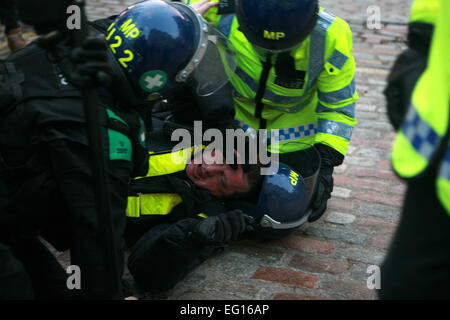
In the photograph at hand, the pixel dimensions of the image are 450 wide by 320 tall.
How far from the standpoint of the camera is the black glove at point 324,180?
2908mm

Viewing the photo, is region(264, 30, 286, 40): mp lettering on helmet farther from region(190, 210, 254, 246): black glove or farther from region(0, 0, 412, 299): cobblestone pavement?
region(0, 0, 412, 299): cobblestone pavement

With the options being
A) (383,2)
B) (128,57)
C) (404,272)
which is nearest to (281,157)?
(128,57)

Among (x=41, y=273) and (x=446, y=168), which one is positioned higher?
(x=446, y=168)

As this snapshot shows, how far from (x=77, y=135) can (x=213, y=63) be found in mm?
811

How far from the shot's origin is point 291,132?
10.6 feet

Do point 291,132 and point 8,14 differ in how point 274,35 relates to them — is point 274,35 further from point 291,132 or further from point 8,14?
point 8,14

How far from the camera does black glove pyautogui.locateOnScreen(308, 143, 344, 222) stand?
9.54ft

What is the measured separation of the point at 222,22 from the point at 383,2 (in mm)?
6493

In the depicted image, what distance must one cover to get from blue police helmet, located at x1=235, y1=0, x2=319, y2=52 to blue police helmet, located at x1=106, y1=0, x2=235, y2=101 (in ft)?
1.50

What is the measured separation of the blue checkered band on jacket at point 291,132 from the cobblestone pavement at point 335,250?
0.45m

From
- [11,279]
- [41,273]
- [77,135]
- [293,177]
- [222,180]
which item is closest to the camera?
[11,279]

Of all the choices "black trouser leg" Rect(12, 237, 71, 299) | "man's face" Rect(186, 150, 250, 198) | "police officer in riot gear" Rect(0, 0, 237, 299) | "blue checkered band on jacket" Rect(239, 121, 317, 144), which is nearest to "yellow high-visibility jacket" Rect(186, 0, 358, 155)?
"blue checkered band on jacket" Rect(239, 121, 317, 144)

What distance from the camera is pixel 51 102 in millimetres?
1832

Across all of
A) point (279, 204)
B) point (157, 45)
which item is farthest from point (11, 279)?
point (279, 204)
